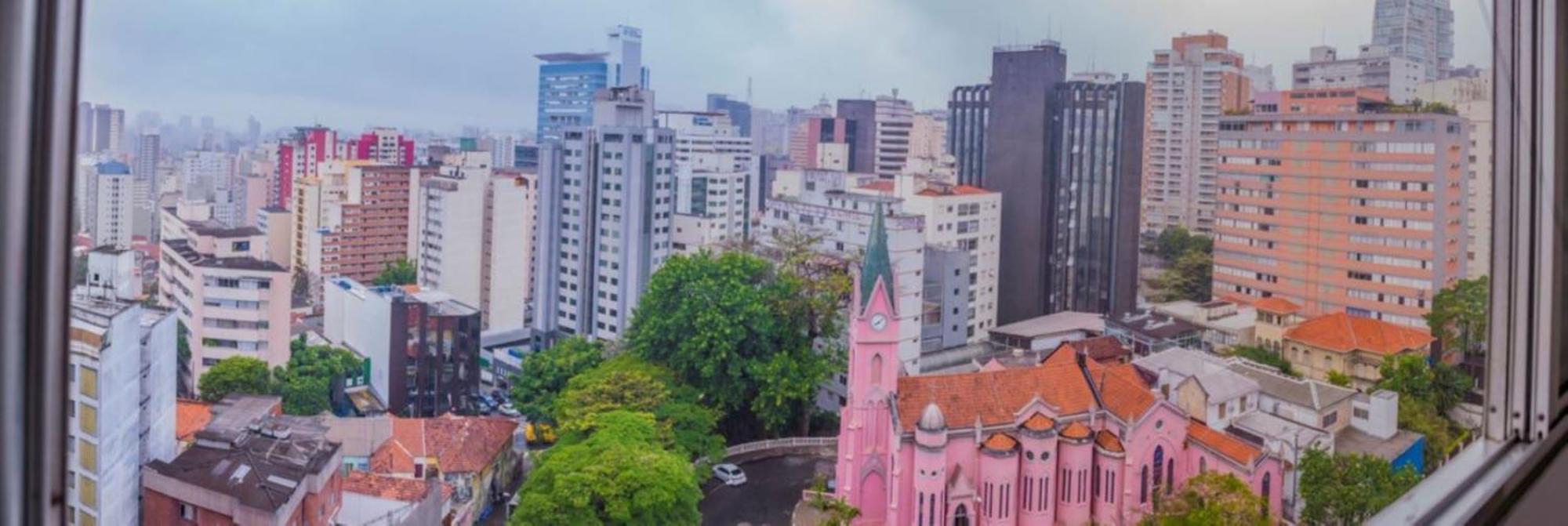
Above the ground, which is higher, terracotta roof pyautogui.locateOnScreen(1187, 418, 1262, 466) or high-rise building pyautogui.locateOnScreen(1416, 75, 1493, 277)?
high-rise building pyautogui.locateOnScreen(1416, 75, 1493, 277)

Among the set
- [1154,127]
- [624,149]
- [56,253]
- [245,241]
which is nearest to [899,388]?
[624,149]

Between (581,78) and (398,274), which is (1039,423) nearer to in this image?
(581,78)

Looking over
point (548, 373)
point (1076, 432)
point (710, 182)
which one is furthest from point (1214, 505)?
point (548, 373)

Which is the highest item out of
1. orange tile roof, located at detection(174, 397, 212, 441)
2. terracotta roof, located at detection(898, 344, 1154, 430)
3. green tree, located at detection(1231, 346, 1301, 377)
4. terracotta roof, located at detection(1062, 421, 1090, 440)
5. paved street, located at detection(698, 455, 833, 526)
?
green tree, located at detection(1231, 346, 1301, 377)

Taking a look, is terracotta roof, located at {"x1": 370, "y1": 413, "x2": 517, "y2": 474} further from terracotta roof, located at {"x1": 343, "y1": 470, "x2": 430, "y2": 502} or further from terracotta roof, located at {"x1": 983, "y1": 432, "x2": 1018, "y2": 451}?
terracotta roof, located at {"x1": 983, "y1": 432, "x2": 1018, "y2": 451}

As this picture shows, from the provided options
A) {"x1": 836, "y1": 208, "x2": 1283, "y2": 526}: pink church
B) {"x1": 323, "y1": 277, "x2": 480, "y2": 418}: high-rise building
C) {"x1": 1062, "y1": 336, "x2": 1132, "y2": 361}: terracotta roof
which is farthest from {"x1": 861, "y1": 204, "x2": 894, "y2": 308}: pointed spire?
{"x1": 323, "y1": 277, "x2": 480, "y2": 418}: high-rise building

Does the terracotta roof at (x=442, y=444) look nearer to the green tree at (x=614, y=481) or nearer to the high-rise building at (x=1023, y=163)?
the green tree at (x=614, y=481)

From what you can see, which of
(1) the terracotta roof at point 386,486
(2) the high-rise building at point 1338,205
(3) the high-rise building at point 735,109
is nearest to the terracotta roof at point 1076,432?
(2) the high-rise building at point 1338,205
